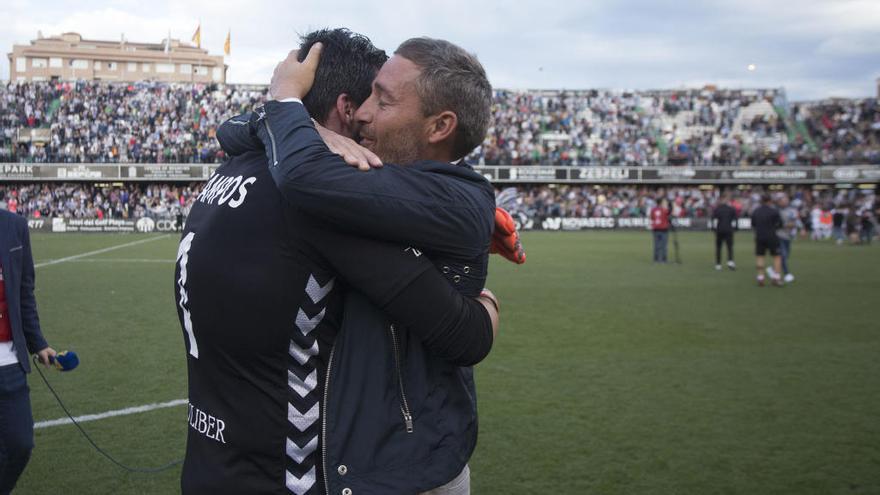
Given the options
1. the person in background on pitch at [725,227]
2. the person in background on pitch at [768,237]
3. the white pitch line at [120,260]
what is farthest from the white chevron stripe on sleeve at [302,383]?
the white pitch line at [120,260]

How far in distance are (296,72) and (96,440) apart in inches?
202

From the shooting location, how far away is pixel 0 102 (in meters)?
48.6

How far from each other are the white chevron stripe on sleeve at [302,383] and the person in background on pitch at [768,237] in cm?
1618

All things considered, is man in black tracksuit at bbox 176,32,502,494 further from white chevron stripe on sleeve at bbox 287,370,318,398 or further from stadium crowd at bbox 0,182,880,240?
stadium crowd at bbox 0,182,880,240

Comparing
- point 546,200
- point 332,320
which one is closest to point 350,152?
point 332,320

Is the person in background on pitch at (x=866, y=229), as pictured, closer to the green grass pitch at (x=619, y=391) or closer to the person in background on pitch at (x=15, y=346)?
the green grass pitch at (x=619, y=391)

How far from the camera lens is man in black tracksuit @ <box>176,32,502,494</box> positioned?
1.80 meters

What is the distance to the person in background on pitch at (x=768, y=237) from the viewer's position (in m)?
16.3

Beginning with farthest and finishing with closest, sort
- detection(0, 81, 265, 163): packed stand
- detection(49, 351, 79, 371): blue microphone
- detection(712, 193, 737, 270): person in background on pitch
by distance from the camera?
detection(0, 81, 265, 163): packed stand → detection(712, 193, 737, 270): person in background on pitch → detection(49, 351, 79, 371): blue microphone

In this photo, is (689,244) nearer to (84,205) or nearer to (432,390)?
(432,390)

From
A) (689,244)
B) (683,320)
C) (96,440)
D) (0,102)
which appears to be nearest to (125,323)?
(96,440)

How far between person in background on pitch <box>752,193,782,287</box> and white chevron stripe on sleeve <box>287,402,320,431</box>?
16.2 m

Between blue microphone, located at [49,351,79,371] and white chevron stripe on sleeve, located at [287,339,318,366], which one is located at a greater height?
white chevron stripe on sleeve, located at [287,339,318,366]

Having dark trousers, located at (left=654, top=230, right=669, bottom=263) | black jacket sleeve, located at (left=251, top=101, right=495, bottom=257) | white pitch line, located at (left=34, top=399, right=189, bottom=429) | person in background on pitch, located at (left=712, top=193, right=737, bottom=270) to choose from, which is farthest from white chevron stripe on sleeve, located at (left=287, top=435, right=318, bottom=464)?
dark trousers, located at (left=654, top=230, right=669, bottom=263)
